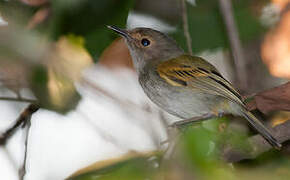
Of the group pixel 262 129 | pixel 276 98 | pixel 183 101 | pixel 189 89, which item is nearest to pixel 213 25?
pixel 189 89

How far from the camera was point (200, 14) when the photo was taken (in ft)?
15.4

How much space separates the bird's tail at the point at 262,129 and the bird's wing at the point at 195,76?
0.57ft

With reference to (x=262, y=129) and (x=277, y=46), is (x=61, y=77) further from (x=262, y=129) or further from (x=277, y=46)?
(x=277, y=46)

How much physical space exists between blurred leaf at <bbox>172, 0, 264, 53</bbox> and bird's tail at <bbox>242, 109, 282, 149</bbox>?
1.14 meters

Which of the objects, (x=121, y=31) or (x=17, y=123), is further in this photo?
(x=121, y=31)

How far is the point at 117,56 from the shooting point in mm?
4820

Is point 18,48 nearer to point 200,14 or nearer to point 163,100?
point 163,100

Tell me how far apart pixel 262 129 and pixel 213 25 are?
70.8 inches

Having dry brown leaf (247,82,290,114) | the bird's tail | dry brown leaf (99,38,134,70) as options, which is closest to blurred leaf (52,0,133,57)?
dry brown leaf (99,38,134,70)

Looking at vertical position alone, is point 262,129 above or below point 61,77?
below

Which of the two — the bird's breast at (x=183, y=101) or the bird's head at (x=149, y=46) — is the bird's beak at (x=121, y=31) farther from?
the bird's breast at (x=183, y=101)

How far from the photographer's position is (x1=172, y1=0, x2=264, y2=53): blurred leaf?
4.52m

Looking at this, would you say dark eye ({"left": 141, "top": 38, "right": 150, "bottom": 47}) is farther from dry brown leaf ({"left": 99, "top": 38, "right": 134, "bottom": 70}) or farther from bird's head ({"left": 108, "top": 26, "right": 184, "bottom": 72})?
dry brown leaf ({"left": 99, "top": 38, "right": 134, "bottom": 70})

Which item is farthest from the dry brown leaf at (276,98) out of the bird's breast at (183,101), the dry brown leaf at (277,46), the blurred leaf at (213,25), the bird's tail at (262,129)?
the dry brown leaf at (277,46)
